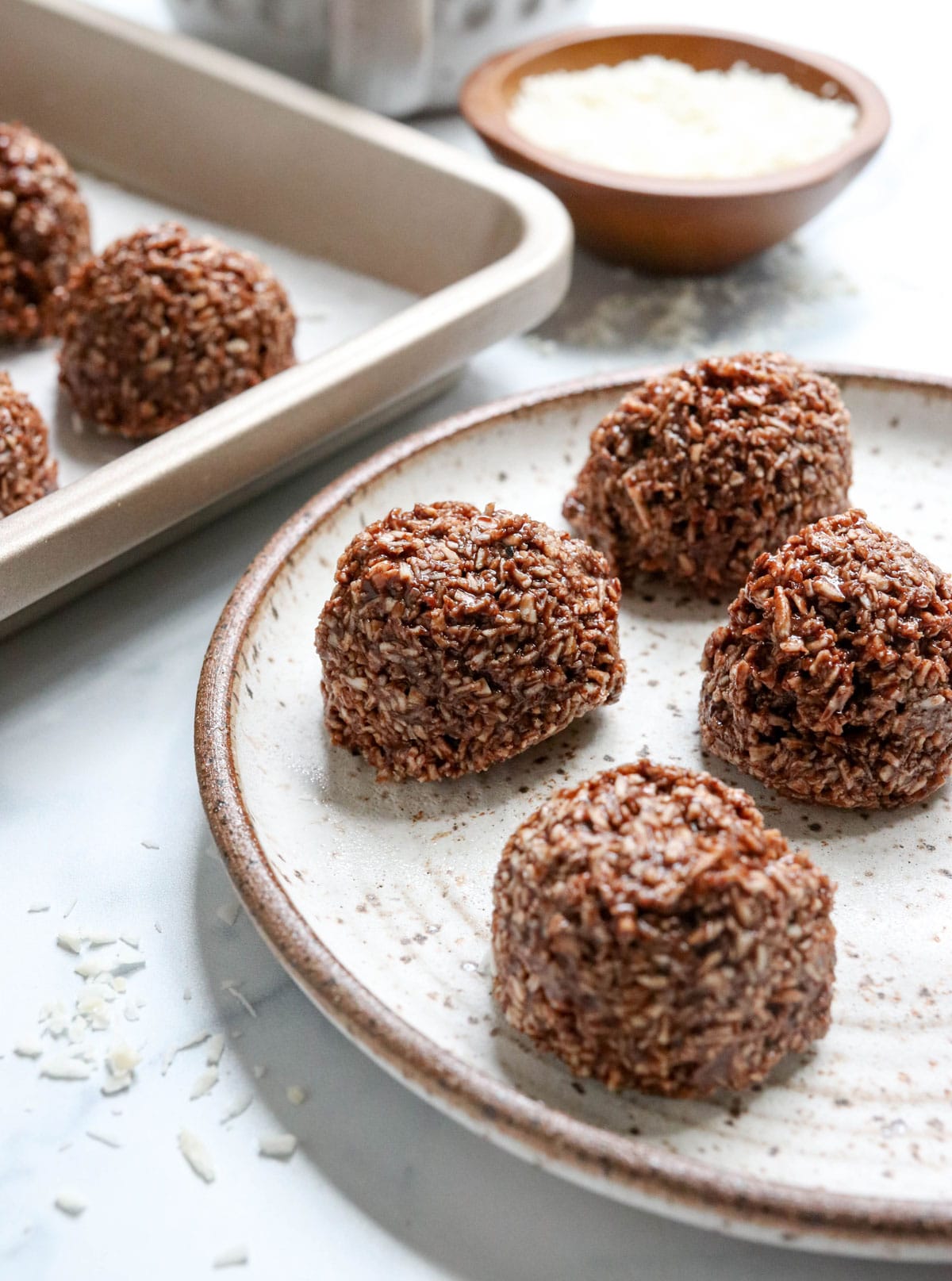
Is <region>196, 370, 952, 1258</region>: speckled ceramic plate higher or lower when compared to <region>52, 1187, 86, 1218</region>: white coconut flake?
higher

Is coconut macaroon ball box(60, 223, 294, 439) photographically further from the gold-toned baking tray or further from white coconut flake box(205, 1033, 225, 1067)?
white coconut flake box(205, 1033, 225, 1067)

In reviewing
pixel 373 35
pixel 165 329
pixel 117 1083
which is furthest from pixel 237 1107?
pixel 373 35

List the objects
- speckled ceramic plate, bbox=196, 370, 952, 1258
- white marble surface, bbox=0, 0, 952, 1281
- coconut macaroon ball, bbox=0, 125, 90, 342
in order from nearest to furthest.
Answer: speckled ceramic plate, bbox=196, 370, 952, 1258, white marble surface, bbox=0, 0, 952, 1281, coconut macaroon ball, bbox=0, 125, 90, 342

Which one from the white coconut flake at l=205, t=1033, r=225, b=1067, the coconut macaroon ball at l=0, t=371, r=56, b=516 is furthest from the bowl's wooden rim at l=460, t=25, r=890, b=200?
the white coconut flake at l=205, t=1033, r=225, b=1067

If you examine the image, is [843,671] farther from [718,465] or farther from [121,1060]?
[121,1060]

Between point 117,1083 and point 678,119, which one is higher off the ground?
point 678,119

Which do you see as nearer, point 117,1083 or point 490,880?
point 117,1083
